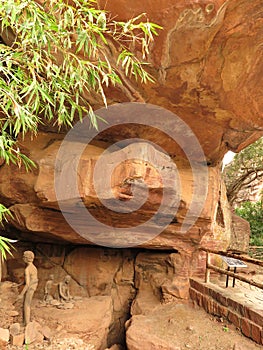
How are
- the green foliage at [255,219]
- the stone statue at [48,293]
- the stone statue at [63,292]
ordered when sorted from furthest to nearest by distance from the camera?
the green foliage at [255,219] → the stone statue at [63,292] → the stone statue at [48,293]

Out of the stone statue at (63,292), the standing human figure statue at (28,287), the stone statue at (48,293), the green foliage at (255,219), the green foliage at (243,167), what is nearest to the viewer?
the standing human figure statue at (28,287)

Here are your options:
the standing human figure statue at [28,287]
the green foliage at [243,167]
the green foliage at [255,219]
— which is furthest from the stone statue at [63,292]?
the green foliage at [255,219]

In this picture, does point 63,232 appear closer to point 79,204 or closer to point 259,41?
point 79,204

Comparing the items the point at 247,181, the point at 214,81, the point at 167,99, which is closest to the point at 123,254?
the point at 167,99

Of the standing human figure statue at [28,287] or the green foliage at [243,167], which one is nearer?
the standing human figure statue at [28,287]

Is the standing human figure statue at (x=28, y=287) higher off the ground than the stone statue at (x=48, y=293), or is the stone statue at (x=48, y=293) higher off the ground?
the standing human figure statue at (x=28, y=287)

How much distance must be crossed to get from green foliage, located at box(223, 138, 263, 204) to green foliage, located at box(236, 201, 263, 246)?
1.76 meters

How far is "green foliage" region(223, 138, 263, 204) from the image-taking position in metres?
12.8

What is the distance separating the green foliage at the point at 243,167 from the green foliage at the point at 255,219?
176cm

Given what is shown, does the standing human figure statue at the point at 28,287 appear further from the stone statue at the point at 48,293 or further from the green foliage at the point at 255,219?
the green foliage at the point at 255,219

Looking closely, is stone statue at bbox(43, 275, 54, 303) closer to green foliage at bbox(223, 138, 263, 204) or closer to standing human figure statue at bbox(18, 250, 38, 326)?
standing human figure statue at bbox(18, 250, 38, 326)

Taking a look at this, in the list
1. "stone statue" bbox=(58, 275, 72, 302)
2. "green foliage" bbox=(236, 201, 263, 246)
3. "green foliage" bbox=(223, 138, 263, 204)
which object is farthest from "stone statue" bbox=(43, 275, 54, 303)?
"green foliage" bbox=(236, 201, 263, 246)

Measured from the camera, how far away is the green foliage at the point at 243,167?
12766 millimetres

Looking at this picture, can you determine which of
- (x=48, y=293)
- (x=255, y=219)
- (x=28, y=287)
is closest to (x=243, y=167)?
(x=255, y=219)
